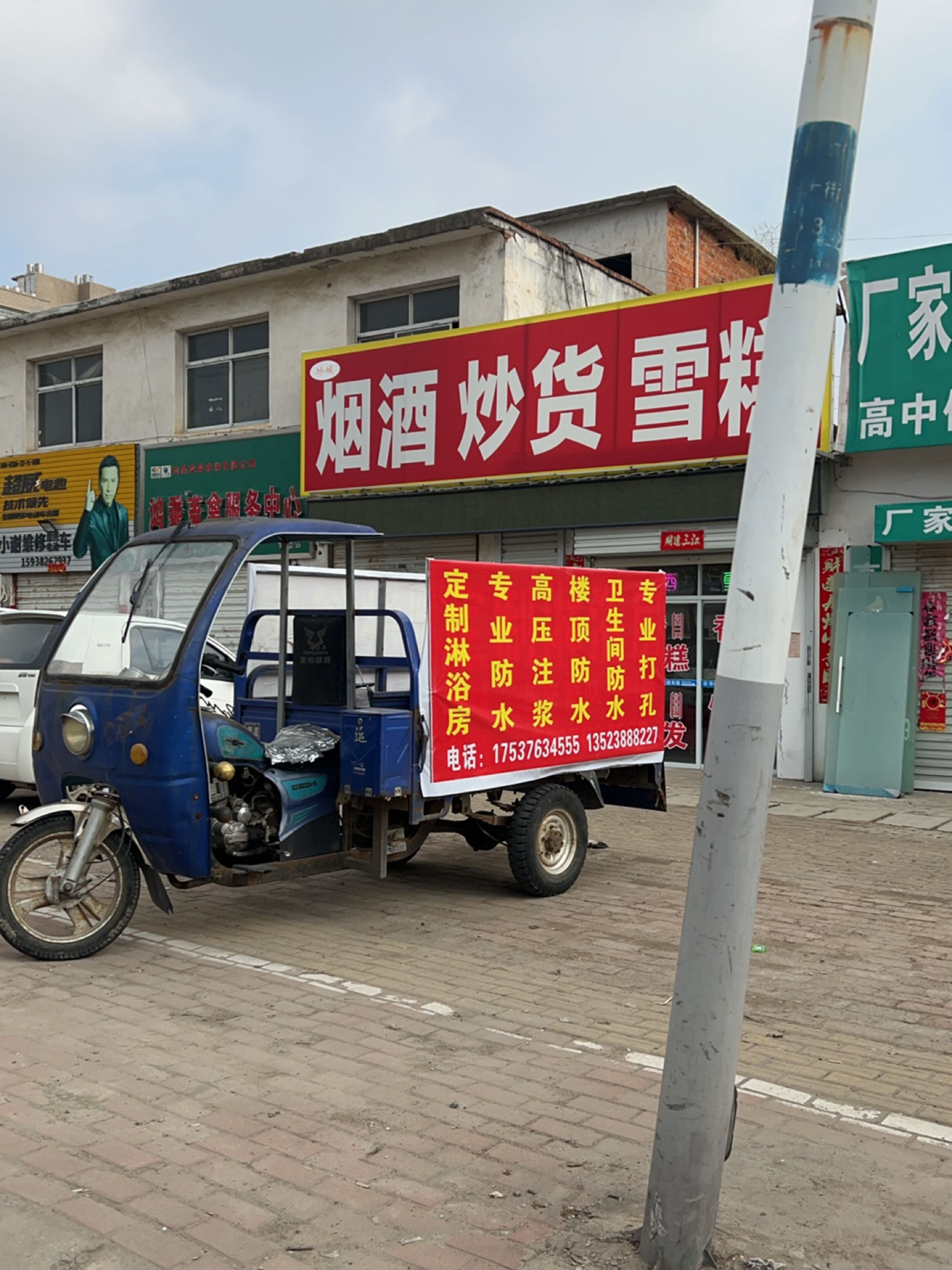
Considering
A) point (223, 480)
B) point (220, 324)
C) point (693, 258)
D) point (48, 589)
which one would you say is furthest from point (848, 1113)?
point (48, 589)

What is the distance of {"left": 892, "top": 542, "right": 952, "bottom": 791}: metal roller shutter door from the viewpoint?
1276 cm

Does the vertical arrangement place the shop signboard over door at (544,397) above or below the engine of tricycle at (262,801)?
above

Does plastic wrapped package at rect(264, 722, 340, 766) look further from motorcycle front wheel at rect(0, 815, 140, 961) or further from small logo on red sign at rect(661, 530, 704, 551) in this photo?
small logo on red sign at rect(661, 530, 704, 551)

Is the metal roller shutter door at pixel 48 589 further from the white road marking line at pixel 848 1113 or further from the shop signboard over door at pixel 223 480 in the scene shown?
the white road marking line at pixel 848 1113

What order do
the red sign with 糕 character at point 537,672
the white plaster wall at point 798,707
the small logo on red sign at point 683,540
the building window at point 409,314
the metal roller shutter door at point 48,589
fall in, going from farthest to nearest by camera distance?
the metal roller shutter door at point 48,589, the building window at point 409,314, the small logo on red sign at point 683,540, the white plaster wall at point 798,707, the red sign with 糕 character at point 537,672

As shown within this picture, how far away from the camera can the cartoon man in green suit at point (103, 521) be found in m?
20.0

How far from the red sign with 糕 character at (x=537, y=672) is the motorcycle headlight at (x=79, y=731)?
1.83 metres

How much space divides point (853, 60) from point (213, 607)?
4.13 metres

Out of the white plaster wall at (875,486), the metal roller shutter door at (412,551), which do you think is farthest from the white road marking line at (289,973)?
the metal roller shutter door at (412,551)

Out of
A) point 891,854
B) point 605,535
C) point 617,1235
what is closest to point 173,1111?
point 617,1235

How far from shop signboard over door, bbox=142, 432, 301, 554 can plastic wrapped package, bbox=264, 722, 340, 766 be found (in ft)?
33.7

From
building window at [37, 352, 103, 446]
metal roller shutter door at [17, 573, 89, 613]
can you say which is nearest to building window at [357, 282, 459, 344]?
building window at [37, 352, 103, 446]

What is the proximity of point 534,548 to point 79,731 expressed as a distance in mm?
9643

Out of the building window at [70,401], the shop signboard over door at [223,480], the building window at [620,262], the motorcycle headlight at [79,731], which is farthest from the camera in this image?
the building window at [70,401]
